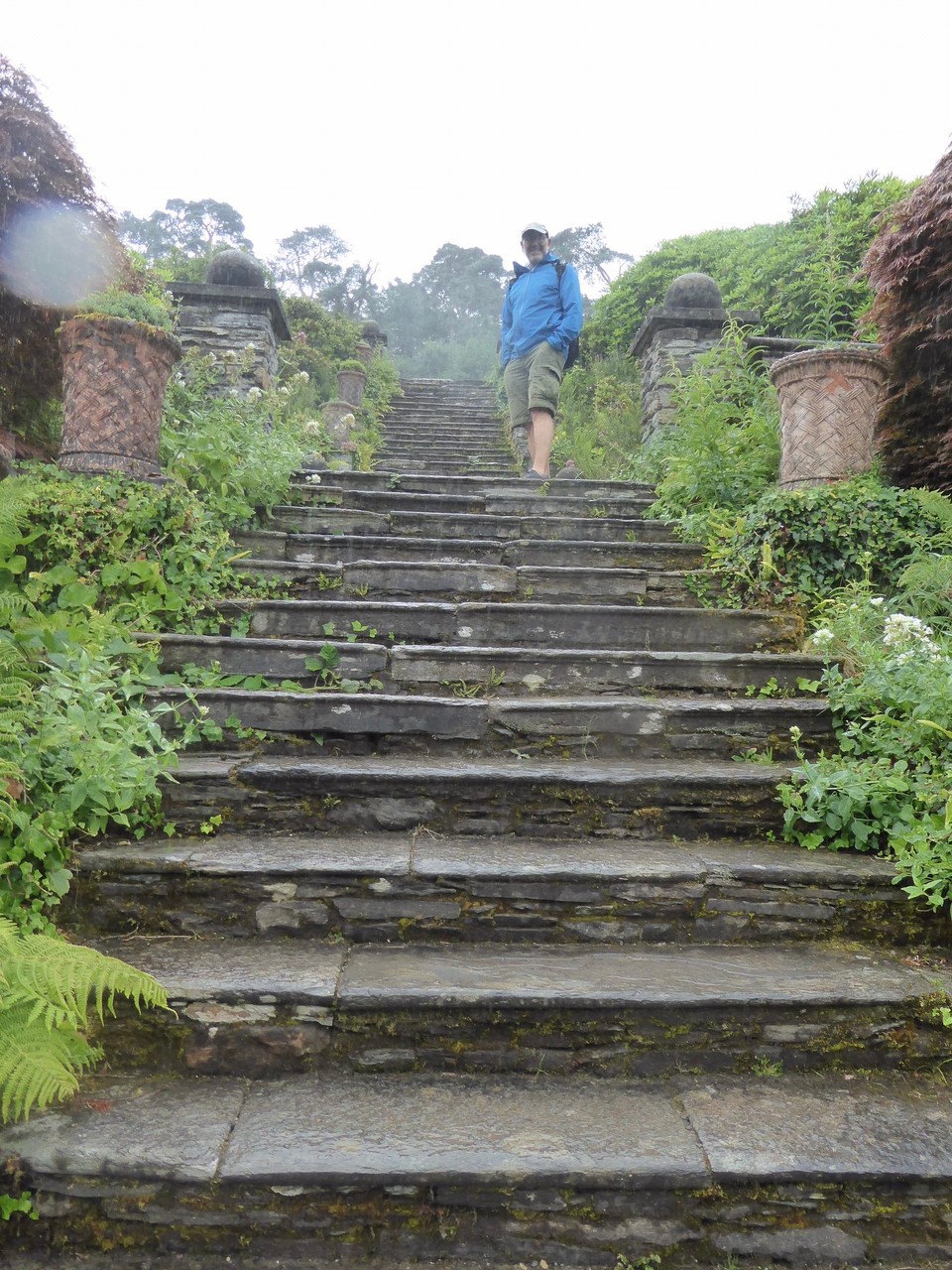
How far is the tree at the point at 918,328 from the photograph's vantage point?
3.80m

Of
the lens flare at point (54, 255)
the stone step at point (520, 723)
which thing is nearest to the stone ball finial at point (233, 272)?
the lens flare at point (54, 255)

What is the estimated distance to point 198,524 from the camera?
3404 mm

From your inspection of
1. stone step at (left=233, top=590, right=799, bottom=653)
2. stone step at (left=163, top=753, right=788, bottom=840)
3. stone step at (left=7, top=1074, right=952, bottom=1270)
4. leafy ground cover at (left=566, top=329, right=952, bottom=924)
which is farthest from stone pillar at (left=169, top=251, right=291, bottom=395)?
stone step at (left=7, top=1074, right=952, bottom=1270)

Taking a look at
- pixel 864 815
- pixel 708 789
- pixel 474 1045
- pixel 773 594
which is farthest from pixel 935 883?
pixel 773 594

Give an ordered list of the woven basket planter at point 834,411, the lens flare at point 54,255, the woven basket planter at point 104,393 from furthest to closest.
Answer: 1. the lens flare at point 54,255
2. the woven basket planter at point 834,411
3. the woven basket planter at point 104,393

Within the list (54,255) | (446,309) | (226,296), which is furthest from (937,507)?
(446,309)

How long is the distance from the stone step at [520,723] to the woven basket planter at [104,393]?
1.50 m

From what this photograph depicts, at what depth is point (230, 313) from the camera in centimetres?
624

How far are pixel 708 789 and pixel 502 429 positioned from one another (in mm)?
7132

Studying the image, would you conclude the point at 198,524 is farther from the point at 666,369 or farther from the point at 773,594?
the point at 666,369

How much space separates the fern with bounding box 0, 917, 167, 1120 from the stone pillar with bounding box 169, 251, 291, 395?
529 centimetres

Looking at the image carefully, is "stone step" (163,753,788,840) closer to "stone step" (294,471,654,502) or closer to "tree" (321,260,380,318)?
"stone step" (294,471,654,502)

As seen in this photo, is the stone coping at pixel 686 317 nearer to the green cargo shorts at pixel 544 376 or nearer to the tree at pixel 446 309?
the green cargo shorts at pixel 544 376

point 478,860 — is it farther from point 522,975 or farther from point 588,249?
point 588,249
